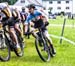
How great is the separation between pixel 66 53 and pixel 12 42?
2.84 metres

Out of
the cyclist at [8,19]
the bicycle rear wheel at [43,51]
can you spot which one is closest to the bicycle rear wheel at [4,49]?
the cyclist at [8,19]

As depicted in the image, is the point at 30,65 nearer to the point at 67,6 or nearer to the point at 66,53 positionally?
the point at 66,53

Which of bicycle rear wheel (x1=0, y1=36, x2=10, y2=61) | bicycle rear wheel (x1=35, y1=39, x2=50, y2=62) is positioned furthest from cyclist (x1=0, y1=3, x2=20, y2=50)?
bicycle rear wheel (x1=35, y1=39, x2=50, y2=62)

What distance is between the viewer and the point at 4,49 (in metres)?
12.4

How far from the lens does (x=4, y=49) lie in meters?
12.4

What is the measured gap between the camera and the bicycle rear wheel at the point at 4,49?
12188mm

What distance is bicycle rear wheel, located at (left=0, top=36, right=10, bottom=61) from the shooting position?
480 inches

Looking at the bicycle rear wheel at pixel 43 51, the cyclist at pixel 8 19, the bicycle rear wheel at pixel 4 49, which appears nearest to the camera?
the bicycle rear wheel at pixel 43 51

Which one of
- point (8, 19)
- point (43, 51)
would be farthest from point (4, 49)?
point (43, 51)

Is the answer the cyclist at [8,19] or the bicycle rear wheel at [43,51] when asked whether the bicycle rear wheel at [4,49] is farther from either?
the bicycle rear wheel at [43,51]

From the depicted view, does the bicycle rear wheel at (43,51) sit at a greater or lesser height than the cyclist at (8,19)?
lesser

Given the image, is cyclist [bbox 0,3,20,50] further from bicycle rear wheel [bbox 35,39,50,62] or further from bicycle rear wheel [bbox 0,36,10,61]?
bicycle rear wheel [bbox 35,39,50,62]

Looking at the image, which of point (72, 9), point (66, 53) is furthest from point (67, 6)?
point (66, 53)

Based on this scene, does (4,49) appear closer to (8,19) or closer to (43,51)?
(8,19)
